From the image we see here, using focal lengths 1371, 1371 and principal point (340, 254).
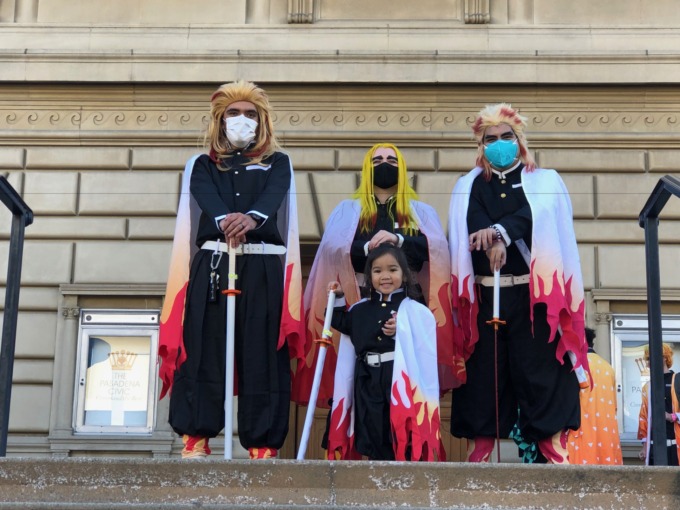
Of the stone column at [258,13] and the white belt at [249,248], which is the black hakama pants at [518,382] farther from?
the stone column at [258,13]

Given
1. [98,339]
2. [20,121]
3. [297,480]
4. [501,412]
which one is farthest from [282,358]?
[20,121]

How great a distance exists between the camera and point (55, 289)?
11.9 metres

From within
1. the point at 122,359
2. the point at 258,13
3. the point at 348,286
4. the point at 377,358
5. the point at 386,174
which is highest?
the point at 258,13

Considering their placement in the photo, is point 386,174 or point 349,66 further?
point 349,66

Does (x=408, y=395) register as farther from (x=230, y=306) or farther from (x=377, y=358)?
(x=230, y=306)

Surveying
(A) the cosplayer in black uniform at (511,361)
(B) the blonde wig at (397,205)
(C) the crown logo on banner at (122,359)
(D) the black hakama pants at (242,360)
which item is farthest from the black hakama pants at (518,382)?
(C) the crown logo on banner at (122,359)

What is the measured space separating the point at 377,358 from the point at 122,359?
4.81m

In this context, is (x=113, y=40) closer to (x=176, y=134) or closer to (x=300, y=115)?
(x=176, y=134)

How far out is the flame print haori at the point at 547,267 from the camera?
24.7 feet

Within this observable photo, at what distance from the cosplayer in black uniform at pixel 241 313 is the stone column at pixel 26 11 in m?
5.15

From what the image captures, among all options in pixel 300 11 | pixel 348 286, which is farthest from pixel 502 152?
pixel 300 11

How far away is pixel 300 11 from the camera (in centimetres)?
1220

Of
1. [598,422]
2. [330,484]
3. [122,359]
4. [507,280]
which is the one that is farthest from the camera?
[122,359]

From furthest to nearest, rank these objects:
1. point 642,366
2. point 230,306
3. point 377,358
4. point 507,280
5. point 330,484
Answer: point 642,366 < point 507,280 < point 377,358 < point 230,306 < point 330,484
